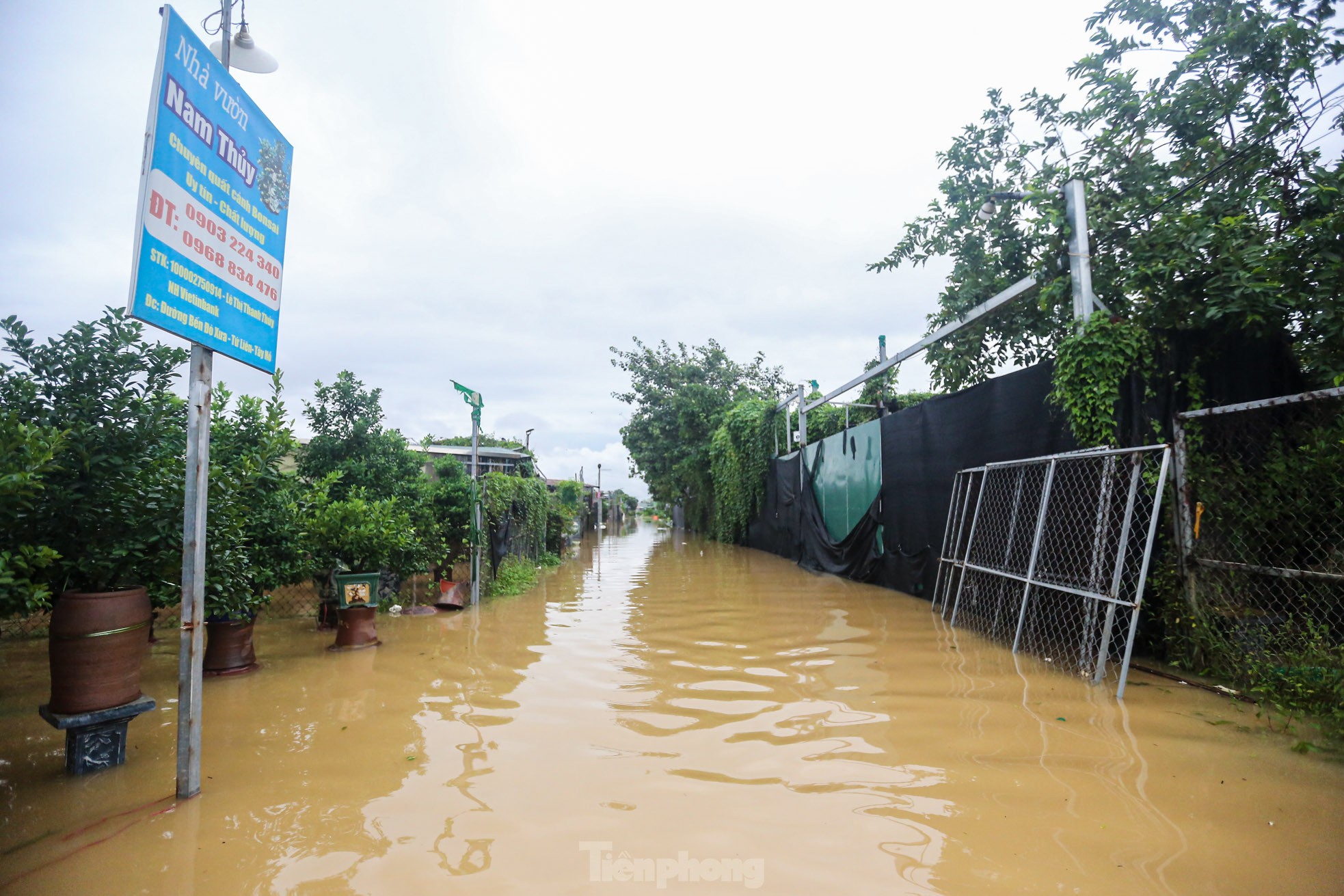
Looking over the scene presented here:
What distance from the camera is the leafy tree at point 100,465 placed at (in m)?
3.63

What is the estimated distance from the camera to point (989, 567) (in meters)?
6.45

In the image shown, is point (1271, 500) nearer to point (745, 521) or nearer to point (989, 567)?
point (989, 567)

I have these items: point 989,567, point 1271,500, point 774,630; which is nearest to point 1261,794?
point 1271,500

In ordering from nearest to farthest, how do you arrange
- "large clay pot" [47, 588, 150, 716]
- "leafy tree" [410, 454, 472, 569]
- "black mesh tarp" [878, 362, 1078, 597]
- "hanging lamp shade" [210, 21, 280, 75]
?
"large clay pot" [47, 588, 150, 716] → "hanging lamp shade" [210, 21, 280, 75] → "black mesh tarp" [878, 362, 1078, 597] → "leafy tree" [410, 454, 472, 569]

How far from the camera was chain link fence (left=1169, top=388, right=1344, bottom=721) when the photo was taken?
413 cm

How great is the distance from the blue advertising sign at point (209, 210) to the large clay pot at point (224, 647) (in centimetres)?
269

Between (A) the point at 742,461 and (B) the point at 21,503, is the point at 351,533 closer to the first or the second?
(B) the point at 21,503

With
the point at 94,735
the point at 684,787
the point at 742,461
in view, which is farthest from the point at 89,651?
the point at 742,461

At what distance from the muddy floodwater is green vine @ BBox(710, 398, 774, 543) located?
11.6 metres

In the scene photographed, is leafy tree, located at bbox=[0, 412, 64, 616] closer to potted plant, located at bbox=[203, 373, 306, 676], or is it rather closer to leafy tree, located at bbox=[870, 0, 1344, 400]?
potted plant, located at bbox=[203, 373, 306, 676]

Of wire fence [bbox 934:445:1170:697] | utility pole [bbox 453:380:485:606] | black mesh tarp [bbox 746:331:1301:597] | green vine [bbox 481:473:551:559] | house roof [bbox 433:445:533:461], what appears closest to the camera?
wire fence [bbox 934:445:1170:697]

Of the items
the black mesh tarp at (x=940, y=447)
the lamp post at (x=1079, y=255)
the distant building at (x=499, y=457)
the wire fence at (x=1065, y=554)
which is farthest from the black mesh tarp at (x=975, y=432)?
the distant building at (x=499, y=457)

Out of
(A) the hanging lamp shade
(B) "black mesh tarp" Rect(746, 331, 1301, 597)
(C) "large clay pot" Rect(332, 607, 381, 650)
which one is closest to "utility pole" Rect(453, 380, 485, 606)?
(C) "large clay pot" Rect(332, 607, 381, 650)

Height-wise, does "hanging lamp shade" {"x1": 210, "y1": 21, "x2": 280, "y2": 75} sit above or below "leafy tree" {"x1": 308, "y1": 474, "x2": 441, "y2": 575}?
above
